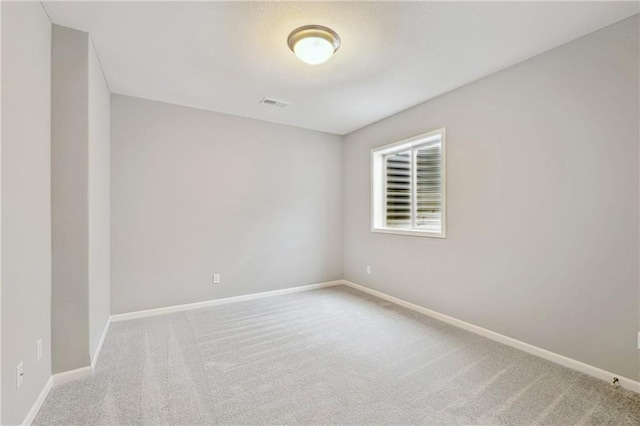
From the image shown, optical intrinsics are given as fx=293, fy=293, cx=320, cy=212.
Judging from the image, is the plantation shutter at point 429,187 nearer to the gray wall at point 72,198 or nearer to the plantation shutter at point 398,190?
the plantation shutter at point 398,190

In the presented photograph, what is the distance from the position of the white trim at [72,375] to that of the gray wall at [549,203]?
11.1 ft

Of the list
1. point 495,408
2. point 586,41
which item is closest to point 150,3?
point 586,41

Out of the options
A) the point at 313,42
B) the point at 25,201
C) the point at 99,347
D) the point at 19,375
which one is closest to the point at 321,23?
the point at 313,42

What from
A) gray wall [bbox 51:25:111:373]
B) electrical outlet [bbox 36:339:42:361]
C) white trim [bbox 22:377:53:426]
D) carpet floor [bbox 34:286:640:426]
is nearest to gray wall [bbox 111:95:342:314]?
carpet floor [bbox 34:286:640:426]

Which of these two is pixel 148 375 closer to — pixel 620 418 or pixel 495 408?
pixel 495 408

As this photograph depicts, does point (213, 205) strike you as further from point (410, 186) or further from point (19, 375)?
point (410, 186)

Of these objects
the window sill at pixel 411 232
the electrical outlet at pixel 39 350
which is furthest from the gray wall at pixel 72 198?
the window sill at pixel 411 232

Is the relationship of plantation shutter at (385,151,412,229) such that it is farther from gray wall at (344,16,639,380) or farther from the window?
gray wall at (344,16,639,380)

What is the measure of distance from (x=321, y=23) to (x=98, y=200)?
2457 mm

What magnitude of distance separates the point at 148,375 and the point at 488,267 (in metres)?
3.17

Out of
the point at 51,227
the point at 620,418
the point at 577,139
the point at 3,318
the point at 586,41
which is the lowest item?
the point at 620,418

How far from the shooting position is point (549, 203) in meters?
2.50

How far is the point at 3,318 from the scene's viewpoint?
1469 millimetres

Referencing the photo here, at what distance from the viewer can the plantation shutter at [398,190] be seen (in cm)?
417
